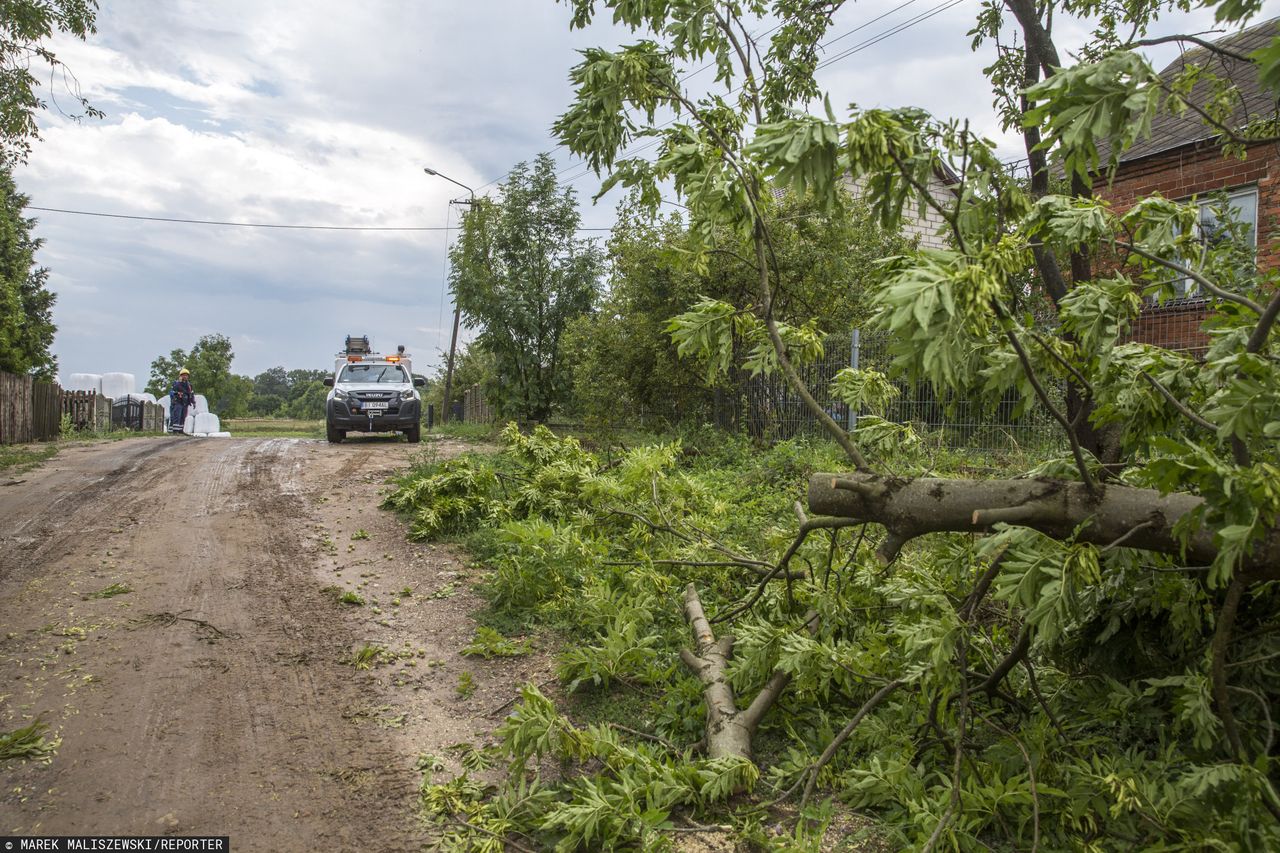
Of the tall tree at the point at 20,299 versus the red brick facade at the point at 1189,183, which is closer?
the red brick facade at the point at 1189,183

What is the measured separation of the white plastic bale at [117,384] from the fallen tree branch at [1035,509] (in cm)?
3472

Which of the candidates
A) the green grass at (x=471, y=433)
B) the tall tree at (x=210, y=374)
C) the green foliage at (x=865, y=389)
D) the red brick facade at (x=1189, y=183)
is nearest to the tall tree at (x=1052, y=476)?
the green foliage at (x=865, y=389)

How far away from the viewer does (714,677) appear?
4133mm

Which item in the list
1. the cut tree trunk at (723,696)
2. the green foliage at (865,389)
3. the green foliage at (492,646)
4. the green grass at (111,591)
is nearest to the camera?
the cut tree trunk at (723,696)

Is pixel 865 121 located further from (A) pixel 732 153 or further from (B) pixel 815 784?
(B) pixel 815 784

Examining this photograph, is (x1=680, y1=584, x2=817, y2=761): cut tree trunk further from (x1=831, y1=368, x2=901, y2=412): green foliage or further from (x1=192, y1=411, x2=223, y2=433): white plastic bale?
(x1=192, y1=411, x2=223, y2=433): white plastic bale

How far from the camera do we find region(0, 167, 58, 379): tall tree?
768 inches

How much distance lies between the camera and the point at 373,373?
1784 centimetres

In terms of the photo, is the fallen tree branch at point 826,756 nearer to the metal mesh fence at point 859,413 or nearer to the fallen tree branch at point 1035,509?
the fallen tree branch at point 1035,509

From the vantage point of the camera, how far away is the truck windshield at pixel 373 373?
Result: 17531 millimetres

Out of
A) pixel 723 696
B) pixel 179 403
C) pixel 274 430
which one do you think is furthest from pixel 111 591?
pixel 274 430

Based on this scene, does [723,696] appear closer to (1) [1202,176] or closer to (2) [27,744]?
(2) [27,744]

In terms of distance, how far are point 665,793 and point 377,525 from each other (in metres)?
5.86

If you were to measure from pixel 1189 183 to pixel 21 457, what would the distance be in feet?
61.6
